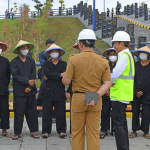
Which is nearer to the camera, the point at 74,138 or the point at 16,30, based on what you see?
the point at 74,138

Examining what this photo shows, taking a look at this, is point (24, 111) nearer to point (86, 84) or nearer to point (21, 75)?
point (21, 75)

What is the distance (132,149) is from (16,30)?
27.4 meters

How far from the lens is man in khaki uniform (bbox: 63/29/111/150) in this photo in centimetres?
573

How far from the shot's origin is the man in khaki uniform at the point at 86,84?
573 cm

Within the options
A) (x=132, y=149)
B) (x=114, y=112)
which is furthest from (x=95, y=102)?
(x=132, y=149)

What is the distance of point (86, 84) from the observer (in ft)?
18.9

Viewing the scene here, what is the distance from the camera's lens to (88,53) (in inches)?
228

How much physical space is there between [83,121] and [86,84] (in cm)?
56

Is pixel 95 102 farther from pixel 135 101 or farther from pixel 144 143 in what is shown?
pixel 135 101

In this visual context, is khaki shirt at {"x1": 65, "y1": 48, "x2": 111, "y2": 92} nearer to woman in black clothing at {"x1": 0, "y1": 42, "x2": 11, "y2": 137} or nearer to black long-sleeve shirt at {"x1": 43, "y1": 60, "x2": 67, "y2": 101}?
black long-sleeve shirt at {"x1": 43, "y1": 60, "x2": 67, "y2": 101}

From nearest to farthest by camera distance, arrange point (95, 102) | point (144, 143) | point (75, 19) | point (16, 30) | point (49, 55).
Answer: point (95, 102) < point (144, 143) < point (49, 55) < point (16, 30) < point (75, 19)

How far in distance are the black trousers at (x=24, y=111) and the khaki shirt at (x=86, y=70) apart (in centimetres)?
248

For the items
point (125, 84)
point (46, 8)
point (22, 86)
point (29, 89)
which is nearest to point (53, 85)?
point (29, 89)

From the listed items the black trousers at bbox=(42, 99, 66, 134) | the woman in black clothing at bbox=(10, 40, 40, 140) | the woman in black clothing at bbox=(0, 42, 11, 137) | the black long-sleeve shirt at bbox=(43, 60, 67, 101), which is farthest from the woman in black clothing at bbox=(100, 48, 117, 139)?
the woman in black clothing at bbox=(0, 42, 11, 137)
